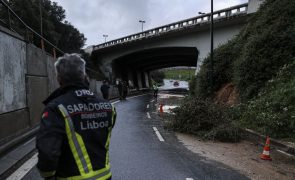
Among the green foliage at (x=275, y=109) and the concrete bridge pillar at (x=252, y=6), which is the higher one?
the concrete bridge pillar at (x=252, y=6)

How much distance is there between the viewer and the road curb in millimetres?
9656

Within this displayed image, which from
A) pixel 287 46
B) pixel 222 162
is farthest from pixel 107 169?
pixel 287 46

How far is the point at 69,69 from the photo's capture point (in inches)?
112

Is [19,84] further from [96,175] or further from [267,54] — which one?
[267,54]

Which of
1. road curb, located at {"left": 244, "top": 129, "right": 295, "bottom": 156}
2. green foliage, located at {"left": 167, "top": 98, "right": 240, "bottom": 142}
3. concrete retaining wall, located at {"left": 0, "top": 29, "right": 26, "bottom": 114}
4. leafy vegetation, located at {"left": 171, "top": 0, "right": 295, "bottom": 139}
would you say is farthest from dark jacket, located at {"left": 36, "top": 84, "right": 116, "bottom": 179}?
leafy vegetation, located at {"left": 171, "top": 0, "right": 295, "bottom": 139}

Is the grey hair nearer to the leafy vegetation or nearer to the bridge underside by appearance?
the leafy vegetation

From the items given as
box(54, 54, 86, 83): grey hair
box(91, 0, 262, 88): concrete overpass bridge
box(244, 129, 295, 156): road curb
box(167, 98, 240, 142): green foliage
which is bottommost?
box(244, 129, 295, 156): road curb

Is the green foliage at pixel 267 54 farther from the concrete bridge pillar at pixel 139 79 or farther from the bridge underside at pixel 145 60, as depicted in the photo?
the concrete bridge pillar at pixel 139 79

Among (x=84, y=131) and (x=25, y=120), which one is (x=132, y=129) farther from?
(x=84, y=131)

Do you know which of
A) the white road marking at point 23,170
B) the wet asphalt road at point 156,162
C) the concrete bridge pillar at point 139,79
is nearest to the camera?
the white road marking at point 23,170

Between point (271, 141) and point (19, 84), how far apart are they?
7518 mm

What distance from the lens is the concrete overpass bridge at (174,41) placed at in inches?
1289

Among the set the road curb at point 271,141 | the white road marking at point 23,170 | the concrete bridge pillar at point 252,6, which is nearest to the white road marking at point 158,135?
the road curb at point 271,141

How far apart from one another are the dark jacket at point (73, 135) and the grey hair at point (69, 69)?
2.9 inches
